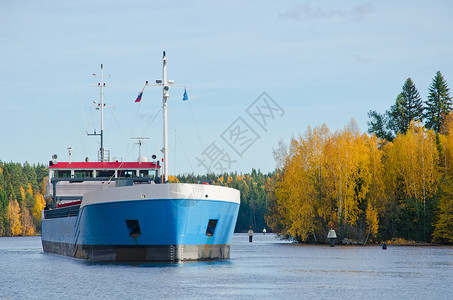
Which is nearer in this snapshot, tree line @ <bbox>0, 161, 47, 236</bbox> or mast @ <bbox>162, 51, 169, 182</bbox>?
mast @ <bbox>162, 51, 169, 182</bbox>

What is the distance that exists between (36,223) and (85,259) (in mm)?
142846

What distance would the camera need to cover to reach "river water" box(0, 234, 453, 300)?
2585 centimetres

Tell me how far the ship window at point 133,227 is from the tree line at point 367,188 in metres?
32.8

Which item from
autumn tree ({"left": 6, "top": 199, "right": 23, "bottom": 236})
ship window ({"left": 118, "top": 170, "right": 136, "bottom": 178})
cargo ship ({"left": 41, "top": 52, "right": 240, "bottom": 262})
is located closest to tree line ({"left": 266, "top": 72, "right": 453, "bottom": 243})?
ship window ({"left": 118, "top": 170, "right": 136, "bottom": 178})

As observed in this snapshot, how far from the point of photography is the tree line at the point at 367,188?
220 ft

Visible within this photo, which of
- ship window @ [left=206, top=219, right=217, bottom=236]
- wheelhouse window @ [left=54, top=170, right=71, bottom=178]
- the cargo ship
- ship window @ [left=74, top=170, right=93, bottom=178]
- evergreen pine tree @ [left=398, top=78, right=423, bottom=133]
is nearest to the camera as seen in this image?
the cargo ship

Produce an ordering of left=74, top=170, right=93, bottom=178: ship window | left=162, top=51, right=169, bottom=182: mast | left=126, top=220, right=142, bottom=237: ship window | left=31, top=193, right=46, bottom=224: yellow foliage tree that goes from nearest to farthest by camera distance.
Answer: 1. left=126, top=220, right=142, bottom=237: ship window
2. left=162, top=51, right=169, bottom=182: mast
3. left=74, top=170, right=93, bottom=178: ship window
4. left=31, top=193, right=46, bottom=224: yellow foliage tree

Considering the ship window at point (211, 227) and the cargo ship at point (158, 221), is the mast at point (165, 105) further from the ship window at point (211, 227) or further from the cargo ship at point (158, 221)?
the ship window at point (211, 227)

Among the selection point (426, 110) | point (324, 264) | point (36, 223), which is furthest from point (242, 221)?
point (324, 264)

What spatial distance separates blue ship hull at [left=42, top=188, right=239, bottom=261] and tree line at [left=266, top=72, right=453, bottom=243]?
91.2 ft

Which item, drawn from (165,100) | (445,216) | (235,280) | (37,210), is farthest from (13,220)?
(235,280)

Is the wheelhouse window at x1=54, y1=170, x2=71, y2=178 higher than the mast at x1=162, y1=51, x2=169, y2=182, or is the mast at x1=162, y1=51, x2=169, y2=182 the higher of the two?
the mast at x1=162, y1=51, x2=169, y2=182

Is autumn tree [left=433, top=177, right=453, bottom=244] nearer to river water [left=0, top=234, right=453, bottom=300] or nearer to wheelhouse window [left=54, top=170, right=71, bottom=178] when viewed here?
river water [left=0, top=234, right=453, bottom=300]

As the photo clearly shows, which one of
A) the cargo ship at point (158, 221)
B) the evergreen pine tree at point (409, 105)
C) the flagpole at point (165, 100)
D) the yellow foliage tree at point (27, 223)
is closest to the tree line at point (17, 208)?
A: the yellow foliage tree at point (27, 223)
